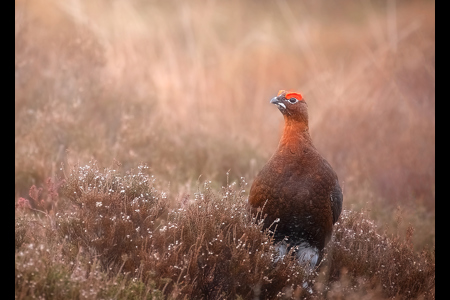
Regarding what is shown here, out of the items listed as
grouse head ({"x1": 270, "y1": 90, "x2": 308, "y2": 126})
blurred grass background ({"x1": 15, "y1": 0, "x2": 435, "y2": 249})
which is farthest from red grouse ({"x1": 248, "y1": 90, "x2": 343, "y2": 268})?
blurred grass background ({"x1": 15, "y1": 0, "x2": 435, "y2": 249})

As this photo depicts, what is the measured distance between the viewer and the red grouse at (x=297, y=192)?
461 cm

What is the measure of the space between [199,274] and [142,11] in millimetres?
10434

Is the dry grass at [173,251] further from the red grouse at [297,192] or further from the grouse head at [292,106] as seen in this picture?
the grouse head at [292,106]

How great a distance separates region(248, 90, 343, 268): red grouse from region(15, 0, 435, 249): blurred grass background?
2.06m

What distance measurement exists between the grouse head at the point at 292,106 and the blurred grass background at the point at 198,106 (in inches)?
84.1

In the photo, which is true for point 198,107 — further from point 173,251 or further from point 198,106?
point 173,251

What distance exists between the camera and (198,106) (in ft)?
31.9

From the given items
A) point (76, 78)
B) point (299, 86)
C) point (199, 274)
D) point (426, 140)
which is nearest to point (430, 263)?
point (199, 274)

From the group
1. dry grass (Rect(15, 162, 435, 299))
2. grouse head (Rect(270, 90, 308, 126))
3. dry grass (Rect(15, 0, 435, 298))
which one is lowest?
dry grass (Rect(15, 162, 435, 299))

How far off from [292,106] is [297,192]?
0.74 m

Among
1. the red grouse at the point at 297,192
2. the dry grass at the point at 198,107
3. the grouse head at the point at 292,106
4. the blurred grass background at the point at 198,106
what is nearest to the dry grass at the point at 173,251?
the red grouse at the point at 297,192

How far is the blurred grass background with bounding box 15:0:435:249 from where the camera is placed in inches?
296

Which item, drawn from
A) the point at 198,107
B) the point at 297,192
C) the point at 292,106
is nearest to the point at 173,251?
the point at 297,192

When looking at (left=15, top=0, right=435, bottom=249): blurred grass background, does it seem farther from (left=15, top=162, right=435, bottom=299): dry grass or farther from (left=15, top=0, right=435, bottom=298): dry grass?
(left=15, top=162, right=435, bottom=299): dry grass
